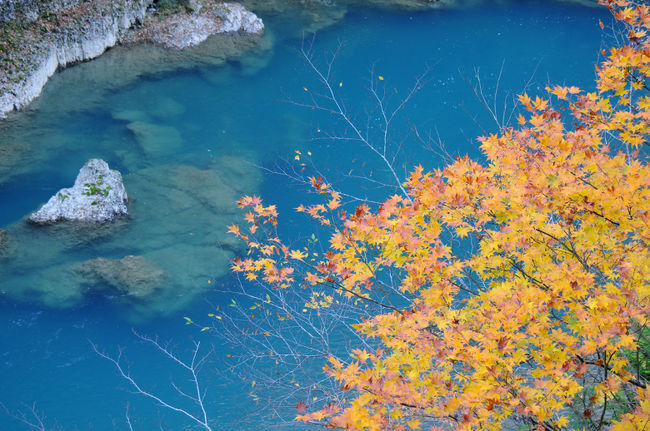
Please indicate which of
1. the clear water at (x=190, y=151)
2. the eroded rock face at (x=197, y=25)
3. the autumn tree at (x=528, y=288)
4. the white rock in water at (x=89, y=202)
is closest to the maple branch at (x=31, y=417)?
the clear water at (x=190, y=151)

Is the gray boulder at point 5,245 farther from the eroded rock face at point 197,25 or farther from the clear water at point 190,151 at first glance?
the eroded rock face at point 197,25

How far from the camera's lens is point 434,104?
13.7m

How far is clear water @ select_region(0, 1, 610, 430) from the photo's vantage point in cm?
770

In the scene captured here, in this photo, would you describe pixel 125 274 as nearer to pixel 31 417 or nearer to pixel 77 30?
pixel 31 417

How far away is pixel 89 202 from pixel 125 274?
2.06 metres

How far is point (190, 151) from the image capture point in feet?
39.9

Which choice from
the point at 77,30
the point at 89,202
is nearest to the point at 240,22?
the point at 77,30

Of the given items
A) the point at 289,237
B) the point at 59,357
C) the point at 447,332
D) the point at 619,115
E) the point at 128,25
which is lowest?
the point at 59,357

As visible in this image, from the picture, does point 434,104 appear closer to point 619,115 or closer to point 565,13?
point 565,13

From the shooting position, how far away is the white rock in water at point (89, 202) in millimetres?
10039

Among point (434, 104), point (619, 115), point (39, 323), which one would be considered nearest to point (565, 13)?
point (434, 104)

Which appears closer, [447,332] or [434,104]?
[447,332]

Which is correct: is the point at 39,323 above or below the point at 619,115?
below

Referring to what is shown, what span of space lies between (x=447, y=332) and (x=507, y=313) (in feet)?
1.35
